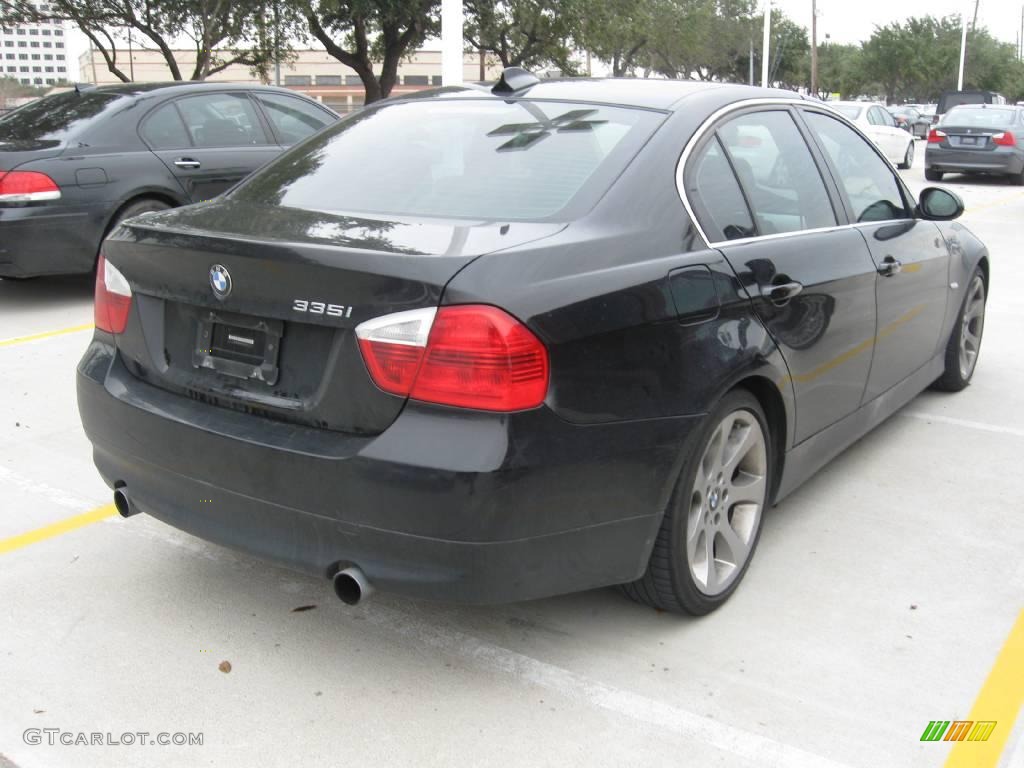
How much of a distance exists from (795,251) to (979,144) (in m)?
19.7

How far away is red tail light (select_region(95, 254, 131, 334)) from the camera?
11.2 feet

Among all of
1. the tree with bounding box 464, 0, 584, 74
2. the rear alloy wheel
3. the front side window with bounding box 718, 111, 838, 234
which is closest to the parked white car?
the rear alloy wheel

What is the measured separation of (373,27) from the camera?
87.6 feet

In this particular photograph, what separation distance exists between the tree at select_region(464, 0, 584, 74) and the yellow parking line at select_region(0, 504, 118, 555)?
2396cm

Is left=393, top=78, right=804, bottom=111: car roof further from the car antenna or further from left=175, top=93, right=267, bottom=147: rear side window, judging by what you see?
left=175, top=93, right=267, bottom=147: rear side window

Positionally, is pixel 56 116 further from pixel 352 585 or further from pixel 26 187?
pixel 352 585

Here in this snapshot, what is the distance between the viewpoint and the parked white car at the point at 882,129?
73.9ft

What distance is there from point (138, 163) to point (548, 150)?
566 centimetres

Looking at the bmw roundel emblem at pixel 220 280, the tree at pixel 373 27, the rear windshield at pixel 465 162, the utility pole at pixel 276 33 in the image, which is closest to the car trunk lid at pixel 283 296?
the bmw roundel emblem at pixel 220 280

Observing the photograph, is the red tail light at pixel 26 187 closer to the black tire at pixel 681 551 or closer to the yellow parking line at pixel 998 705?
the black tire at pixel 681 551

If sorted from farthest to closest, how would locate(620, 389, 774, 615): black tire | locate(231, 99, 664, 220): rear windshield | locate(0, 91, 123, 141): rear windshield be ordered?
locate(0, 91, 123, 141): rear windshield → locate(231, 99, 664, 220): rear windshield → locate(620, 389, 774, 615): black tire

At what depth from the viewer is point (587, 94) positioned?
12.5 ft

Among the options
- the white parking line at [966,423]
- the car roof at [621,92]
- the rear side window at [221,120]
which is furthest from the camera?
the rear side window at [221,120]

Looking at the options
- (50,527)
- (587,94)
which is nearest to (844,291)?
(587,94)
